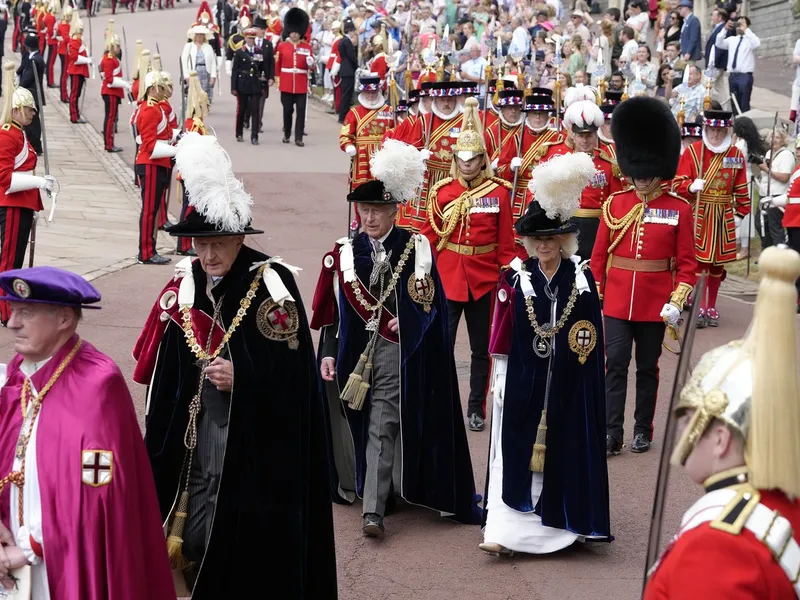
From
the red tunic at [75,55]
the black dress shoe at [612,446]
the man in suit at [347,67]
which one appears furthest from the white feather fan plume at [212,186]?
the red tunic at [75,55]

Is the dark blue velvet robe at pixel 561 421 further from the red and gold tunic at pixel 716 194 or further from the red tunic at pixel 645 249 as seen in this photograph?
the red and gold tunic at pixel 716 194

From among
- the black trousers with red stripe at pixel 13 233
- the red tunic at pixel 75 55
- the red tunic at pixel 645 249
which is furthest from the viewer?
the red tunic at pixel 75 55

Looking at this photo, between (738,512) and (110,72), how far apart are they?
66.2 ft

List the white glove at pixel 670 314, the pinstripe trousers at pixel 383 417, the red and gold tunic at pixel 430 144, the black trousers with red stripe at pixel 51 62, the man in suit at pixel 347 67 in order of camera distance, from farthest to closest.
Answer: the black trousers with red stripe at pixel 51 62
the man in suit at pixel 347 67
the red and gold tunic at pixel 430 144
the white glove at pixel 670 314
the pinstripe trousers at pixel 383 417

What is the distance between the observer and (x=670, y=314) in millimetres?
7668

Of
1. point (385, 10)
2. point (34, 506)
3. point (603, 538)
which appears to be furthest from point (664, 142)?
point (385, 10)

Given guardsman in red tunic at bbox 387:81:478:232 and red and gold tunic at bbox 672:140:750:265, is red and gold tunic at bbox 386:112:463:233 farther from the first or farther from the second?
red and gold tunic at bbox 672:140:750:265

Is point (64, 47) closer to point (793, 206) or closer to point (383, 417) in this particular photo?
point (793, 206)

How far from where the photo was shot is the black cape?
5.25m

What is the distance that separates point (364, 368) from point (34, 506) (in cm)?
296

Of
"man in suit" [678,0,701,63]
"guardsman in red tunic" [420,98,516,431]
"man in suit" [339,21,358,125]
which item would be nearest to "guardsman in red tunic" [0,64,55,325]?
"guardsman in red tunic" [420,98,516,431]

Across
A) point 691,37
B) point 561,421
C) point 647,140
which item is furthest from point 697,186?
point 691,37

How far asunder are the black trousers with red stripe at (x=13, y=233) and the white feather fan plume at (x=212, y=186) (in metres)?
6.17

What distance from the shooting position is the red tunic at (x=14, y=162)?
10.8m
